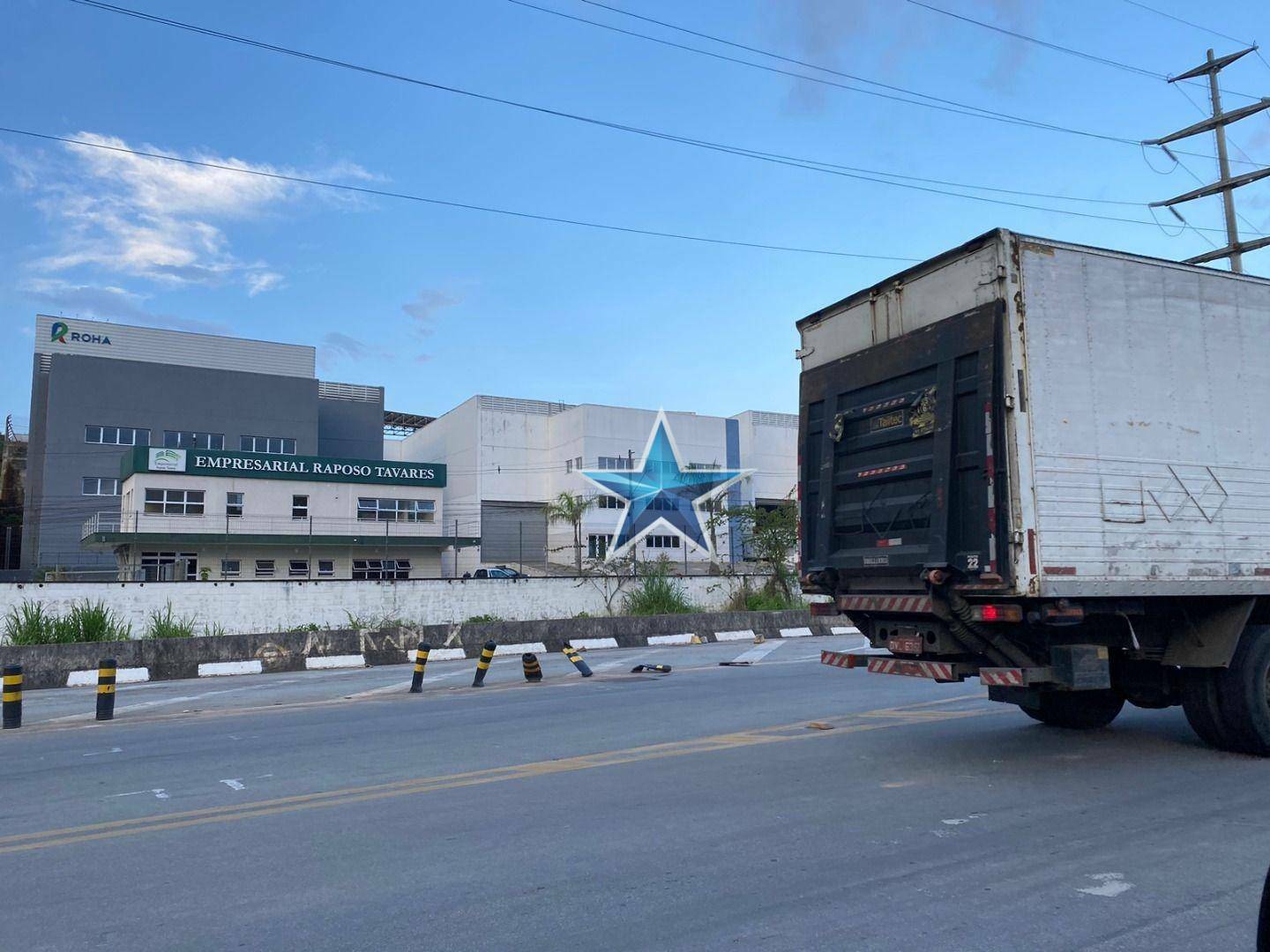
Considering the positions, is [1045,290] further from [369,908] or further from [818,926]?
[369,908]

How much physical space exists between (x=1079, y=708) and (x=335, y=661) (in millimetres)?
16399

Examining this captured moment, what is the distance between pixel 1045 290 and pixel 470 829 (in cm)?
582

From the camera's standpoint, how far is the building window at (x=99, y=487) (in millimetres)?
64625

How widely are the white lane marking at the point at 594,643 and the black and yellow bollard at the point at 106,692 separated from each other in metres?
12.9

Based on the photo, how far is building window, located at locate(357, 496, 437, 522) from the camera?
58281 mm

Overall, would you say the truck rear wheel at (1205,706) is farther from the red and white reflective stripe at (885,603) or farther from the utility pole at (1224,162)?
the utility pole at (1224,162)

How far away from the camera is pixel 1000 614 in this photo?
734cm

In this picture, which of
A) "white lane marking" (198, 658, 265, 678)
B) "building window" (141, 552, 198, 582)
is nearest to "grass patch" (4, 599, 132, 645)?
"white lane marking" (198, 658, 265, 678)

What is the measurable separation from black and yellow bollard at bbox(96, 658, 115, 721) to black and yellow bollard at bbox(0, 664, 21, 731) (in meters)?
0.91

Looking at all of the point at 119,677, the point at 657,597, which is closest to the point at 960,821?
the point at 119,677

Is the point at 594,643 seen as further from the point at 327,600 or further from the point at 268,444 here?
the point at 268,444

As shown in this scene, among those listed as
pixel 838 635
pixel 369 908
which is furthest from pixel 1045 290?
pixel 838 635

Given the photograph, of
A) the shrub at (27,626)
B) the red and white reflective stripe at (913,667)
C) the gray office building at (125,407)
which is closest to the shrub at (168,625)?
the shrub at (27,626)

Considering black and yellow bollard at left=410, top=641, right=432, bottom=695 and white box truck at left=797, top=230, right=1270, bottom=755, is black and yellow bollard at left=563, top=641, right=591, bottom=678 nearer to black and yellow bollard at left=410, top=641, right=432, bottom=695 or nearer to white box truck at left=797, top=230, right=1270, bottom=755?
black and yellow bollard at left=410, top=641, right=432, bottom=695
